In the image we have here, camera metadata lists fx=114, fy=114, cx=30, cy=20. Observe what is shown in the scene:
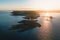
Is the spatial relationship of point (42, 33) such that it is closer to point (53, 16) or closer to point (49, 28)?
point (49, 28)

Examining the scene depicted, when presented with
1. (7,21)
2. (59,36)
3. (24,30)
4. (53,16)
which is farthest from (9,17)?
(59,36)

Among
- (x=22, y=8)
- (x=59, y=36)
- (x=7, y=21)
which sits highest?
(x=22, y=8)

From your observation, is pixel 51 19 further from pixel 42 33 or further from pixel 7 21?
pixel 7 21

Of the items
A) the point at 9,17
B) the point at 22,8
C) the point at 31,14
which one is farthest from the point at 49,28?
the point at 9,17

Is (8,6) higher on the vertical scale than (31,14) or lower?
higher

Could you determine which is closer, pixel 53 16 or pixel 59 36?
pixel 59 36

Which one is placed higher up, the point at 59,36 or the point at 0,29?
the point at 0,29
